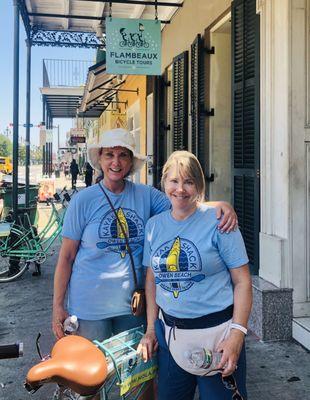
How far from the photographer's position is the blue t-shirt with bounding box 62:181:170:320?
2336mm

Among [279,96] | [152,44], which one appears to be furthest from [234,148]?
[152,44]

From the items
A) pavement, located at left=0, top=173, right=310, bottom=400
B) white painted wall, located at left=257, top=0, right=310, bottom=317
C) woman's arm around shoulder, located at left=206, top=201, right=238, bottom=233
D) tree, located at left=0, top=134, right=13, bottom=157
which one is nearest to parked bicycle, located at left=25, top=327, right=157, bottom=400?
woman's arm around shoulder, located at left=206, top=201, right=238, bottom=233

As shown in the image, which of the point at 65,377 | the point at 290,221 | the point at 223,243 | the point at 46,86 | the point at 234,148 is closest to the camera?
the point at 65,377

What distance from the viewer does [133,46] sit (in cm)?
655

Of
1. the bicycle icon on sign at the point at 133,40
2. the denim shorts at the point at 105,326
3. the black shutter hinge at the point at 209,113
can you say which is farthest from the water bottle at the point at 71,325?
the bicycle icon on sign at the point at 133,40

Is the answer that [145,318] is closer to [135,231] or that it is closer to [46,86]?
[135,231]

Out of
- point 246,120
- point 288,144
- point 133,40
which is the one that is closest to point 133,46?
point 133,40

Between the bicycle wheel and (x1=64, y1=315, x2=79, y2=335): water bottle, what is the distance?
412 centimetres

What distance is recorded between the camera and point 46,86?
20.7 metres

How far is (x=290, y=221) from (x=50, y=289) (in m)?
3.25

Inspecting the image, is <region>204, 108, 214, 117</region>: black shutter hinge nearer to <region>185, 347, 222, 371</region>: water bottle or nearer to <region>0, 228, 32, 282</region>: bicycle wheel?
<region>0, 228, 32, 282</region>: bicycle wheel

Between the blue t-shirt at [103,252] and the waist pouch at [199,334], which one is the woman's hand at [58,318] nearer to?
the blue t-shirt at [103,252]

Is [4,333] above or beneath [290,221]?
beneath

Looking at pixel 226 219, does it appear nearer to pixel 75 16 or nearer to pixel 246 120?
pixel 246 120
